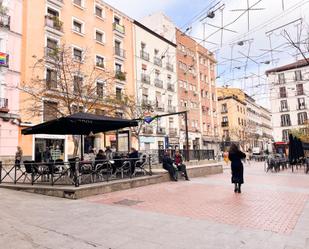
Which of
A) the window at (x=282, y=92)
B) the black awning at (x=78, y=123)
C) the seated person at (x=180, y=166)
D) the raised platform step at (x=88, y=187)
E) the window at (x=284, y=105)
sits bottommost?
the raised platform step at (x=88, y=187)

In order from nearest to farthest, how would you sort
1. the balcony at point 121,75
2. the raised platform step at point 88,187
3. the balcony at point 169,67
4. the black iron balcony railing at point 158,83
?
the raised platform step at point 88,187, the balcony at point 121,75, the black iron balcony railing at point 158,83, the balcony at point 169,67

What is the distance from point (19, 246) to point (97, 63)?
1005 inches

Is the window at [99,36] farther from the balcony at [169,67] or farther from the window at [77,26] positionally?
the balcony at [169,67]

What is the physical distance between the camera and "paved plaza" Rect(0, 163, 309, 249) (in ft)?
14.6

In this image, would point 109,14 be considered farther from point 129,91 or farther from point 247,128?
point 247,128

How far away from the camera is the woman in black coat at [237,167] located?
30.7 ft

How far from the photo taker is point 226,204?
7.37m

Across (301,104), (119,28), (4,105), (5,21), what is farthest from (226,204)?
(301,104)

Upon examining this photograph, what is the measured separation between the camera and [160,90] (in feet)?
124

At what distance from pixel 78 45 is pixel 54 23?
294 cm

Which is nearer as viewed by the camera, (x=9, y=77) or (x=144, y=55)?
(x=9, y=77)

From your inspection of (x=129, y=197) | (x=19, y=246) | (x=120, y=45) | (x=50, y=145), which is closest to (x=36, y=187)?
(x=129, y=197)

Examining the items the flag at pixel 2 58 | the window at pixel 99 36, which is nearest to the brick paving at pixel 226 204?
the flag at pixel 2 58

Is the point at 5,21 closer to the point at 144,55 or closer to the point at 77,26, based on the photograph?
the point at 77,26
